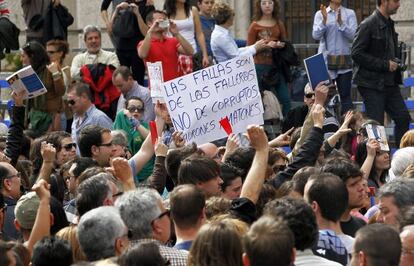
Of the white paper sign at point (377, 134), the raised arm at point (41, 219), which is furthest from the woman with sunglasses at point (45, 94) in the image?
the raised arm at point (41, 219)

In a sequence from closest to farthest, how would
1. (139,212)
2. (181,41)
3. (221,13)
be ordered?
1. (139,212)
2. (221,13)
3. (181,41)

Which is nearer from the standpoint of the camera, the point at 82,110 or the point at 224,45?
the point at 82,110

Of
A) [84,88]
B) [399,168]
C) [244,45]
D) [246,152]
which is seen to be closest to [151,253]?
[246,152]

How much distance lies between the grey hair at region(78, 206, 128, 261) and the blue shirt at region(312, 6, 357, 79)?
8585 mm

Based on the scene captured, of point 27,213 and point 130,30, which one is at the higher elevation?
point 27,213

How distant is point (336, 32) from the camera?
52.1ft

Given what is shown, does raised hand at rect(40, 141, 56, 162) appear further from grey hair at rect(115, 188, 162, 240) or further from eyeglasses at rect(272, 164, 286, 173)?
grey hair at rect(115, 188, 162, 240)

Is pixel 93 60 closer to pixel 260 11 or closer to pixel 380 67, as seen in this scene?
pixel 260 11

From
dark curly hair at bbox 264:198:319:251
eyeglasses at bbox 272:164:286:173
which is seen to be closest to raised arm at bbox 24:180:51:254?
dark curly hair at bbox 264:198:319:251

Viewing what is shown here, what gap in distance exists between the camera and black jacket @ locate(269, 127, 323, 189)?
9852 millimetres

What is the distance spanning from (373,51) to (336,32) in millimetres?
1261

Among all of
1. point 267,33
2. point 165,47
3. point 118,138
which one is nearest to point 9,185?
point 118,138

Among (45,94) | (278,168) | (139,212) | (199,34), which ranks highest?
(139,212)

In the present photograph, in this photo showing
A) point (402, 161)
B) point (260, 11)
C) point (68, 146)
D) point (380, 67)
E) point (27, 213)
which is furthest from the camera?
point (260, 11)
